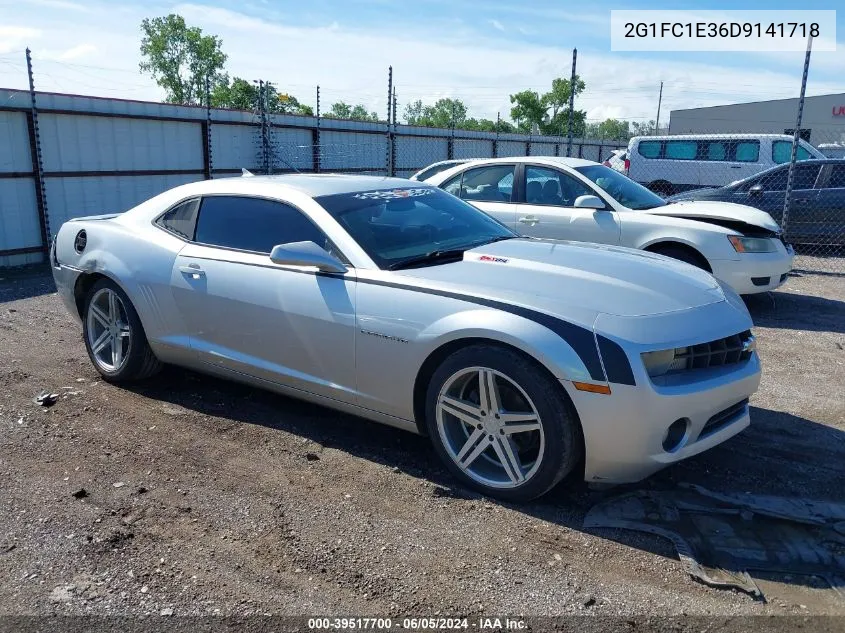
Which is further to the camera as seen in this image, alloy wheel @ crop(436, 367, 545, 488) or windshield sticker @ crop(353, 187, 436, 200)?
windshield sticker @ crop(353, 187, 436, 200)

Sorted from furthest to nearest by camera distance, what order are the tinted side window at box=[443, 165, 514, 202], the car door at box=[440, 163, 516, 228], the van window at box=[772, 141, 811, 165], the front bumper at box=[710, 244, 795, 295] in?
the van window at box=[772, 141, 811, 165] → the tinted side window at box=[443, 165, 514, 202] → the car door at box=[440, 163, 516, 228] → the front bumper at box=[710, 244, 795, 295]

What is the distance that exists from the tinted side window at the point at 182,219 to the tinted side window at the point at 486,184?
13.1 ft

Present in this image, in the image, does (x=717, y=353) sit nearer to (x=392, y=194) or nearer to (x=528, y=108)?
(x=392, y=194)

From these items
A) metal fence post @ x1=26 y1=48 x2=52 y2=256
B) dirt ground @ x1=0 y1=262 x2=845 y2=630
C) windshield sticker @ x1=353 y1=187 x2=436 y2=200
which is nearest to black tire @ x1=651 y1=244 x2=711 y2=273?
dirt ground @ x1=0 y1=262 x2=845 y2=630

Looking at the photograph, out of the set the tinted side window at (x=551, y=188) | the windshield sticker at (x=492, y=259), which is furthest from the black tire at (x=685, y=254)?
the windshield sticker at (x=492, y=259)

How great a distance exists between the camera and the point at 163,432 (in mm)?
4398

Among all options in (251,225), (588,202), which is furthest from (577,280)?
(588,202)

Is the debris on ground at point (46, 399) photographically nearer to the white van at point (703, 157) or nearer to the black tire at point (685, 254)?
the black tire at point (685, 254)

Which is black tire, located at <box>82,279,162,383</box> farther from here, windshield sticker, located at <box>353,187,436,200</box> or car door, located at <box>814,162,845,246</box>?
car door, located at <box>814,162,845,246</box>

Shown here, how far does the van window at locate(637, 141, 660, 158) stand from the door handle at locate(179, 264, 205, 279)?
46.0 ft

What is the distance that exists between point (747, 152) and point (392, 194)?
42.4 feet

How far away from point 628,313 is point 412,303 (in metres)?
1.05

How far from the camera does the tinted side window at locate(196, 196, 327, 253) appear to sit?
427 cm

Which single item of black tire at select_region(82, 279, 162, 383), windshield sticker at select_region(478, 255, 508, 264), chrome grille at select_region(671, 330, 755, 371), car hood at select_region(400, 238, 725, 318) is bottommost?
black tire at select_region(82, 279, 162, 383)
